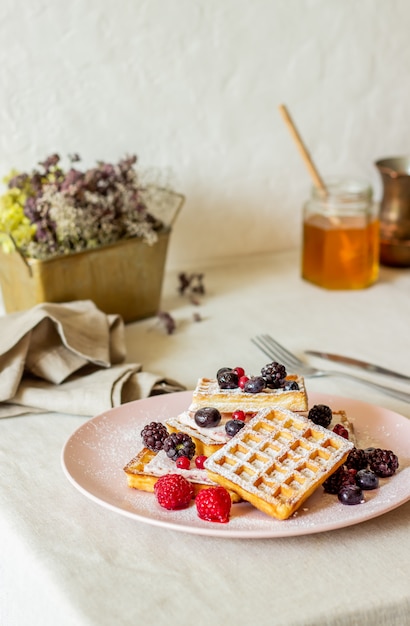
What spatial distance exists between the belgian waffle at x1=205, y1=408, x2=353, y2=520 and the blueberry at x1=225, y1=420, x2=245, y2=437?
0.01 metres

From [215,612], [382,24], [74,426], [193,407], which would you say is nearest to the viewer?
[215,612]

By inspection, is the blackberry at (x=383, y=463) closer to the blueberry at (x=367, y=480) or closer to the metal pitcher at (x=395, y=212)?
the blueberry at (x=367, y=480)

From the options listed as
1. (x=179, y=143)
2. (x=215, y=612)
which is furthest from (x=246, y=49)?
(x=215, y=612)

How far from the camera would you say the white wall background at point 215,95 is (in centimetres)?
177

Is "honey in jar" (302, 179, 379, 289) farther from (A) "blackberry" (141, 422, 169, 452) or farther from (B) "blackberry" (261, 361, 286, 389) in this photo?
Result: (A) "blackberry" (141, 422, 169, 452)

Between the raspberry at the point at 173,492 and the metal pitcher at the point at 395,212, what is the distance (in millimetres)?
1130

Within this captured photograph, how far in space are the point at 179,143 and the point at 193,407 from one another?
982 millimetres

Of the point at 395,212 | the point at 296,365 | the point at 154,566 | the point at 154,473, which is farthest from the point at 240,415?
the point at 395,212

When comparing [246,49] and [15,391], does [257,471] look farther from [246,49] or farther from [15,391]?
[246,49]

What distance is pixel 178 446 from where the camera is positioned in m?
1.02

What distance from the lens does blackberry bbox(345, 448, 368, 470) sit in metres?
1.01

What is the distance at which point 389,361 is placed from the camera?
147 cm

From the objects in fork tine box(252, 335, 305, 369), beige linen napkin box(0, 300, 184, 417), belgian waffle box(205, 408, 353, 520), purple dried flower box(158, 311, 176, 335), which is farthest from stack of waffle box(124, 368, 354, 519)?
purple dried flower box(158, 311, 176, 335)

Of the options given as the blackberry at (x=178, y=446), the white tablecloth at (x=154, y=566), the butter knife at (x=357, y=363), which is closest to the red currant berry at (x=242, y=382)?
the blackberry at (x=178, y=446)
